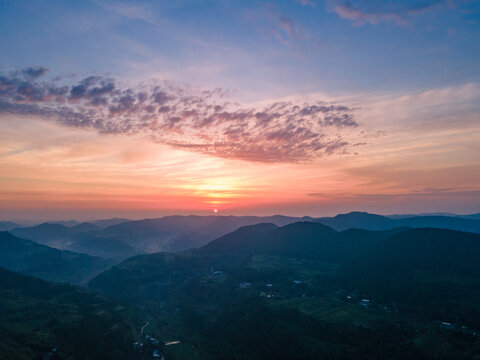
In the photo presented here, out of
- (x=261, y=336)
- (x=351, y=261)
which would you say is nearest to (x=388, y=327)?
(x=261, y=336)

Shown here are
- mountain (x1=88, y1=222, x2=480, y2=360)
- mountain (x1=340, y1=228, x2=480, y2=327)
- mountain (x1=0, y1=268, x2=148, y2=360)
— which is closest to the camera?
mountain (x1=88, y1=222, x2=480, y2=360)

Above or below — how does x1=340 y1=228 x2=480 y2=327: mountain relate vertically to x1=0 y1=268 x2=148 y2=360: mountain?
above

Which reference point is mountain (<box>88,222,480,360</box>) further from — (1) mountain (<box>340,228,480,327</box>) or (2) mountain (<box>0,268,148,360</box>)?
(2) mountain (<box>0,268,148,360</box>)

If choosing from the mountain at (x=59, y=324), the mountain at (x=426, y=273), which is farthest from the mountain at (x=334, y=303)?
the mountain at (x=59, y=324)

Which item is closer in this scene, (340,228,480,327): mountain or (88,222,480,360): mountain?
(88,222,480,360): mountain

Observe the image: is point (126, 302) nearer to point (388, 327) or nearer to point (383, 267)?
point (388, 327)

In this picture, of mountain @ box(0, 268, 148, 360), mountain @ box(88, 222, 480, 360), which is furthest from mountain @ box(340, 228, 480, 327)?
mountain @ box(0, 268, 148, 360)

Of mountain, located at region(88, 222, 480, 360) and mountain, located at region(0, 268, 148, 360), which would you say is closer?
mountain, located at region(88, 222, 480, 360)

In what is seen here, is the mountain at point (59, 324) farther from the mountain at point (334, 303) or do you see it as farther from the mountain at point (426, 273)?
the mountain at point (426, 273)

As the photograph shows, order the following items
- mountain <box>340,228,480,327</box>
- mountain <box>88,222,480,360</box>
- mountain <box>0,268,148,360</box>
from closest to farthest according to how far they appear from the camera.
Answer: mountain <box>88,222,480,360</box> → mountain <box>0,268,148,360</box> → mountain <box>340,228,480,327</box>
